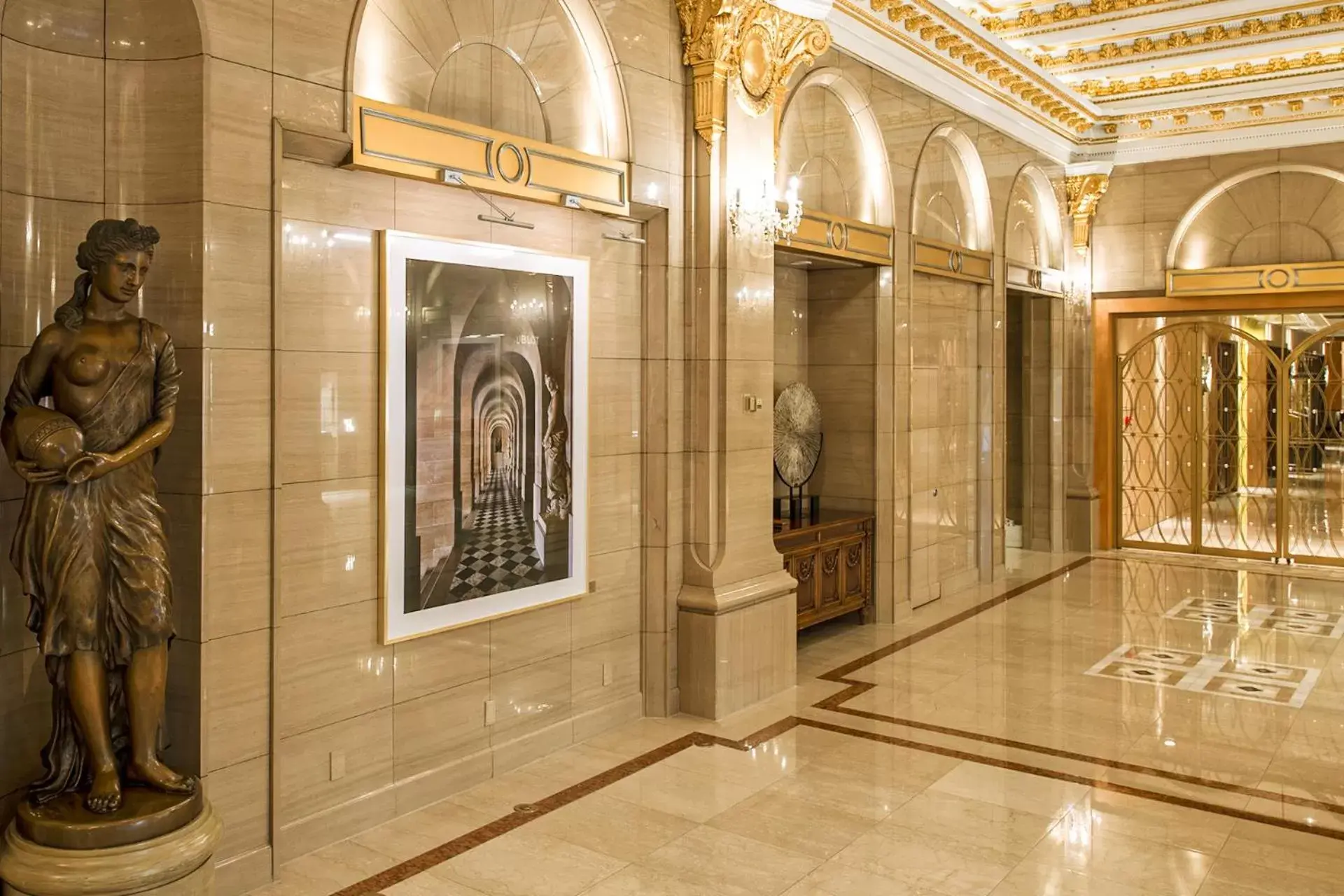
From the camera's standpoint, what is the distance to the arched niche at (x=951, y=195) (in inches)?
348

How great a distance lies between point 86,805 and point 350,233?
7.47ft

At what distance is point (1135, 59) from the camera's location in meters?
9.22

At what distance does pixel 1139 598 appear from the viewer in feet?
30.6

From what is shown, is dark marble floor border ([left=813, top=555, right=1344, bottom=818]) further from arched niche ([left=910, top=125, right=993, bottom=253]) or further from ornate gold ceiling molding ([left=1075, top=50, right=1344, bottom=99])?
ornate gold ceiling molding ([left=1075, top=50, right=1344, bottom=99])

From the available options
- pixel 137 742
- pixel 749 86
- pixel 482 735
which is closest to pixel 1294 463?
pixel 749 86

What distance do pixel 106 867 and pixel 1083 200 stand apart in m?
11.2

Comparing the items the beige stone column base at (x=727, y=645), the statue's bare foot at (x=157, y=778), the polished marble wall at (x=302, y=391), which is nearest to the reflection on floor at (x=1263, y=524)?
the beige stone column base at (x=727, y=645)

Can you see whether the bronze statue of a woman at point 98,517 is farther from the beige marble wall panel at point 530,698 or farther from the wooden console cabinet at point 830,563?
the wooden console cabinet at point 830,563

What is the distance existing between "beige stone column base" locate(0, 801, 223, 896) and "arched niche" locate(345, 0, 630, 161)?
275 cm

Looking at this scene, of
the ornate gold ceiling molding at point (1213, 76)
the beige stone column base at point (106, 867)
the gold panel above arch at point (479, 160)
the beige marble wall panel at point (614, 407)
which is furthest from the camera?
the ornate gold ceiling molding at point (1213, 76)

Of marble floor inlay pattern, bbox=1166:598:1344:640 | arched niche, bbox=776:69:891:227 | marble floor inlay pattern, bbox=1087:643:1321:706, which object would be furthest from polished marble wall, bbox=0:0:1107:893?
marble floor inlay pattern, bbox=1166:598:1344:640

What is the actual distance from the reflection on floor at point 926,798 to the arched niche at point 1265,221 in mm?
5213

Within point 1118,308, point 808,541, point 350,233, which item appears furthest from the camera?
point 1118,308

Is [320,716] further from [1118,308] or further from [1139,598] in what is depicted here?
[1118,308]
